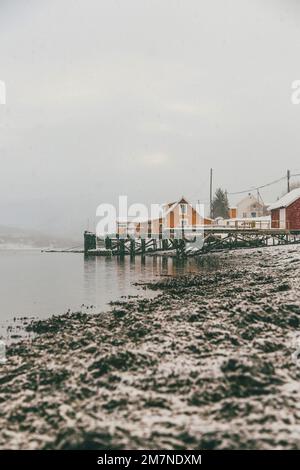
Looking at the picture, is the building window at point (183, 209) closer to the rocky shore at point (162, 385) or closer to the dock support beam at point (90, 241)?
the dock support beam at point (90, 241)

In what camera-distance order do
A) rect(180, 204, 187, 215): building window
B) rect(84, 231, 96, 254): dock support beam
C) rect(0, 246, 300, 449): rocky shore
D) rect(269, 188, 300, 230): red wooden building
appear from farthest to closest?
1. rect(84, 231, 96, 254): dock support beam
2. rect(180, 204, 187, 215): building window
3. rect(269, 188, 300, 230): red wooden building
4. rect(0, 246, 300, 449): rocky shore

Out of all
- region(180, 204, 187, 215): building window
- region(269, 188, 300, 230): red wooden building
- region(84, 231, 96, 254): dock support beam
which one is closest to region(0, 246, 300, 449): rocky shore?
region(269, 188, 300, 230): red wooden building

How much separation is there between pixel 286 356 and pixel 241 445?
274 cm

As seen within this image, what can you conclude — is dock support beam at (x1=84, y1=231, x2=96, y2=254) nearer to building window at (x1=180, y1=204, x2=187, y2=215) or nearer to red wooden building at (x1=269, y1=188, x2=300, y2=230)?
building window at (x1=180, y1=204, x2=187, y2=215)

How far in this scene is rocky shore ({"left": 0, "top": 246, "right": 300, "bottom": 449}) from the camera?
4.84 m

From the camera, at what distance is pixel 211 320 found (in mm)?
9477

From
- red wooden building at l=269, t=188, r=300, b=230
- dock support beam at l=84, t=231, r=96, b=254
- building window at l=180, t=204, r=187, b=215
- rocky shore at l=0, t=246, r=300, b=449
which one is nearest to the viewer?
rocky shore at l=0, t=246, r=300, b=449

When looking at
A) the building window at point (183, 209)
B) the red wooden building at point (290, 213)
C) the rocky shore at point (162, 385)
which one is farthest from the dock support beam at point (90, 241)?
the rocky shore at point (162, 385)

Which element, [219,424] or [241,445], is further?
[219,424]

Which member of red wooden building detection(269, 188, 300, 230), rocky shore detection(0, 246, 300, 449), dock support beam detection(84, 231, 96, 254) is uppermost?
red wooden building detection(269, 188, 300, 230)

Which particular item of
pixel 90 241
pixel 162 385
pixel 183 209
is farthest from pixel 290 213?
pixel 162 385

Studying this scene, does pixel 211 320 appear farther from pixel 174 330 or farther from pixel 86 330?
pixel 86 330

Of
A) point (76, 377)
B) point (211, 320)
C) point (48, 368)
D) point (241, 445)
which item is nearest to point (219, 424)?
point (241, 445)

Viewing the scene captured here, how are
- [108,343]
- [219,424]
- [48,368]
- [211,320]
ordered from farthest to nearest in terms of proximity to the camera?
1. [211,320]
2. [108,343]
3. [48,368]
4. [219,424]
